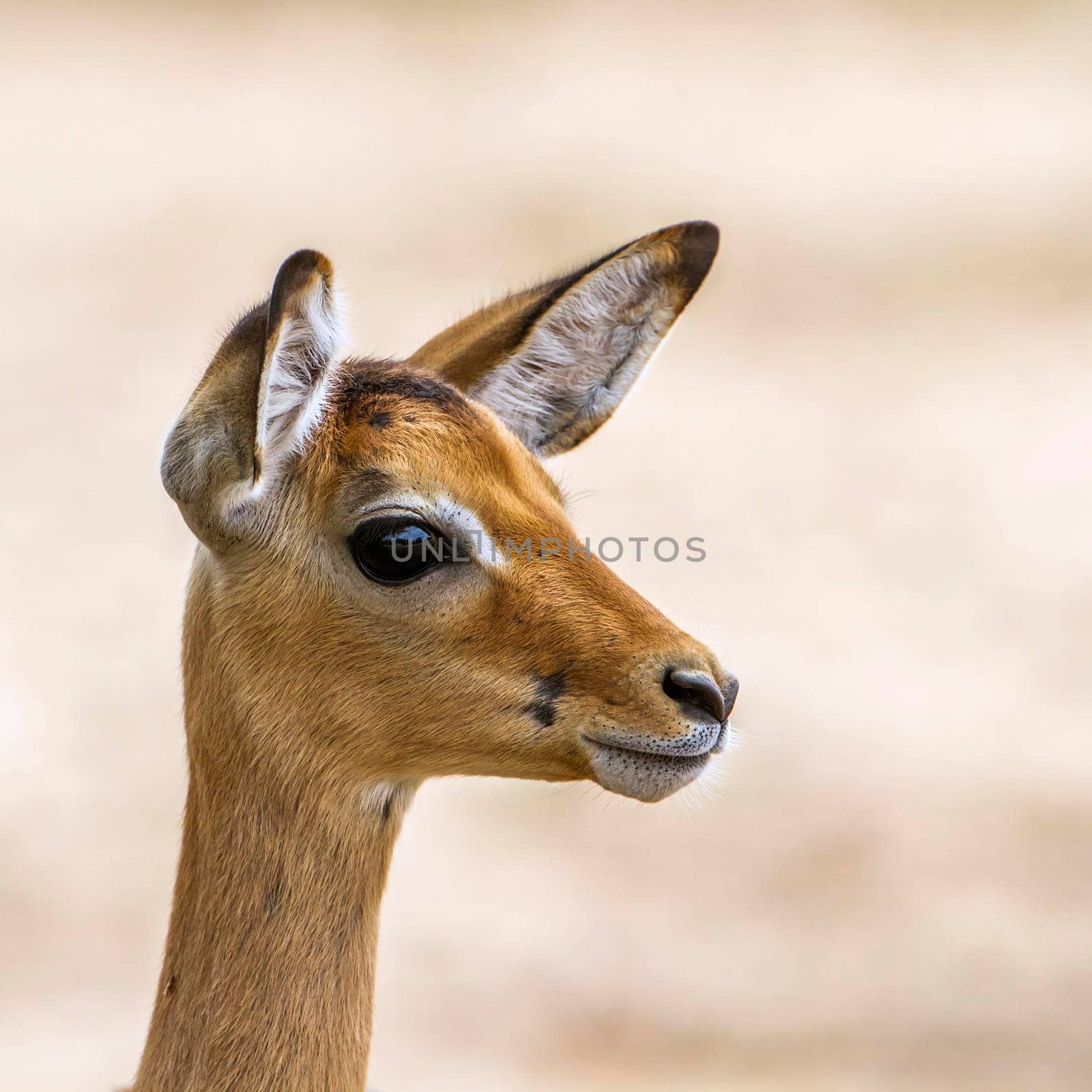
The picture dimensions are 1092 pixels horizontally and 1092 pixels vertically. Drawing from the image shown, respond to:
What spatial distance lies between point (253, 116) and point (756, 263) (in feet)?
17.7

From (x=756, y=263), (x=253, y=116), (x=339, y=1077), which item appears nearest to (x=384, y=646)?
(x=339, y=1077)

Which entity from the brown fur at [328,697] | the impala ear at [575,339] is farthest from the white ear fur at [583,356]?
the brown fur at [328,697]

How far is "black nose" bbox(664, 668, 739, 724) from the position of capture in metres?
3.62

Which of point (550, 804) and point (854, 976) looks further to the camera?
point (550, 804)

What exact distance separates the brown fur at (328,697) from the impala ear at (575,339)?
687 mm

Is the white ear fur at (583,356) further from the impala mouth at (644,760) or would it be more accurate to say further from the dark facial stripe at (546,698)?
the impala mouth at (644,760)

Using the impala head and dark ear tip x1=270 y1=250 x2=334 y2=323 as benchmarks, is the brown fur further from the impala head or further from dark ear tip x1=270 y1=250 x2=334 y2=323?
dark ear tip x1=270 y1=250 x2=334 y2=323

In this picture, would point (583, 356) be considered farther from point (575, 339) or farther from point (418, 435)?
point (418, 435)

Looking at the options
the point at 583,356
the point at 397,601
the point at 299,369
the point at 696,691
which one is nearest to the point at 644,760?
the point at 696,691

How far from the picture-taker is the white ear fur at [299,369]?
356 centimetres

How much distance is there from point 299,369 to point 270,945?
4.77ft

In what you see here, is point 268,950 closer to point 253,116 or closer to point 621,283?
point 621,283

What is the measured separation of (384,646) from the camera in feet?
12.5

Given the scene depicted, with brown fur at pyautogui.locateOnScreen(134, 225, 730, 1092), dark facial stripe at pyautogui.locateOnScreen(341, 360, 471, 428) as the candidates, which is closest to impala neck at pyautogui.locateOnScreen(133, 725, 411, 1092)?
brown fur at pyautogui.locateOnScreen(134, 225, 730, 1092)
